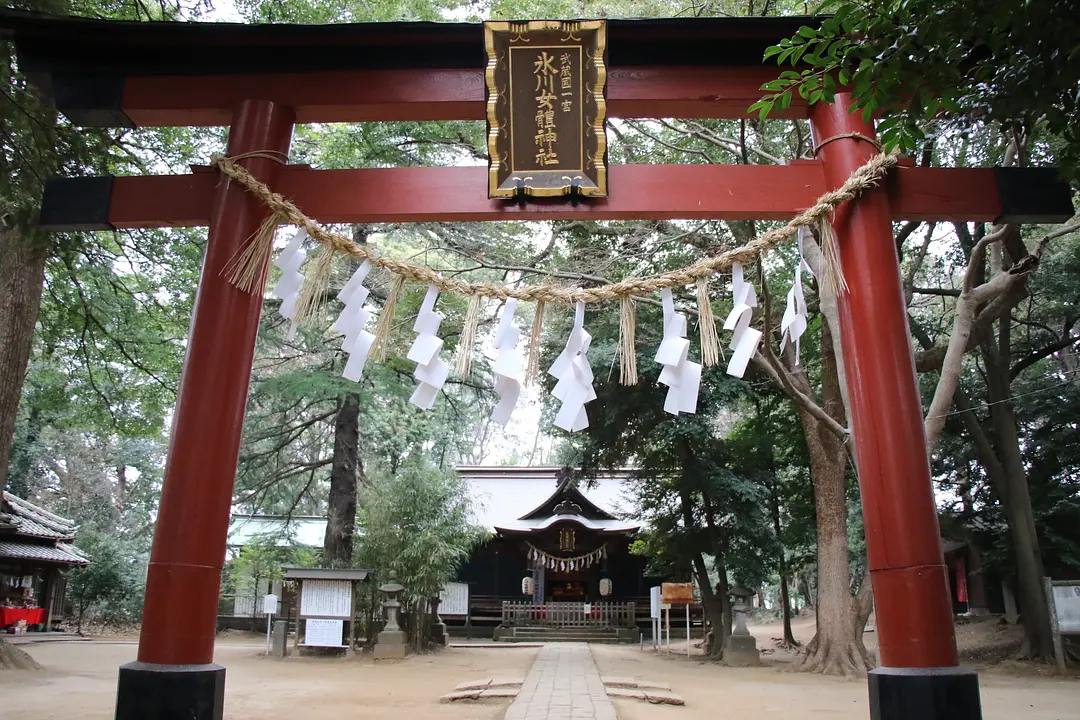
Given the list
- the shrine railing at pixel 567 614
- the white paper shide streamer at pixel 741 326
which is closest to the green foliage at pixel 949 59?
the white paper shide streamer at pixel 741 326

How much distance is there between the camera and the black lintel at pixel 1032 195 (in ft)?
12.0

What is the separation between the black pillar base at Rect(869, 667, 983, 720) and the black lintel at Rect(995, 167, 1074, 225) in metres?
2.18

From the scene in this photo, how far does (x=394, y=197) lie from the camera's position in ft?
12.6

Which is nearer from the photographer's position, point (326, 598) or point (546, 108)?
point (546, 108)

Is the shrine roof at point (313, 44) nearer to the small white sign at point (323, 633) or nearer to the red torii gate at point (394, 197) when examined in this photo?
the red torii gate at point (394, 197)

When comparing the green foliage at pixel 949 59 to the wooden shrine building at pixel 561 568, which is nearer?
the green foliage at pixel 949 59

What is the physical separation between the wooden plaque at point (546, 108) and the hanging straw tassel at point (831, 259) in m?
1.09

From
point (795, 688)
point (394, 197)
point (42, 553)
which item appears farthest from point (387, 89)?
point (42, 553)

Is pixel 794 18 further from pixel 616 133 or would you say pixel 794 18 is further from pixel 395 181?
pixel 616 133

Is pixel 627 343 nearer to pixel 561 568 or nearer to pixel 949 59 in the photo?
pixel 949 59

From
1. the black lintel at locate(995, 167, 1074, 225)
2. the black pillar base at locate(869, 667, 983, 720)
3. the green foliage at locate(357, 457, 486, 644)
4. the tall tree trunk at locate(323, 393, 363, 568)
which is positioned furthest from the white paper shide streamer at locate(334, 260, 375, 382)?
the tall tree trunk at locate(323, 393, 363, 568)

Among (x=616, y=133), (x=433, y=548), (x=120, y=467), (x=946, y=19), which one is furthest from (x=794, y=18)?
(x=120, y=467)

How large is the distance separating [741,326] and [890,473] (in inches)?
36.0

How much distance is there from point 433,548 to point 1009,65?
12.4 m
